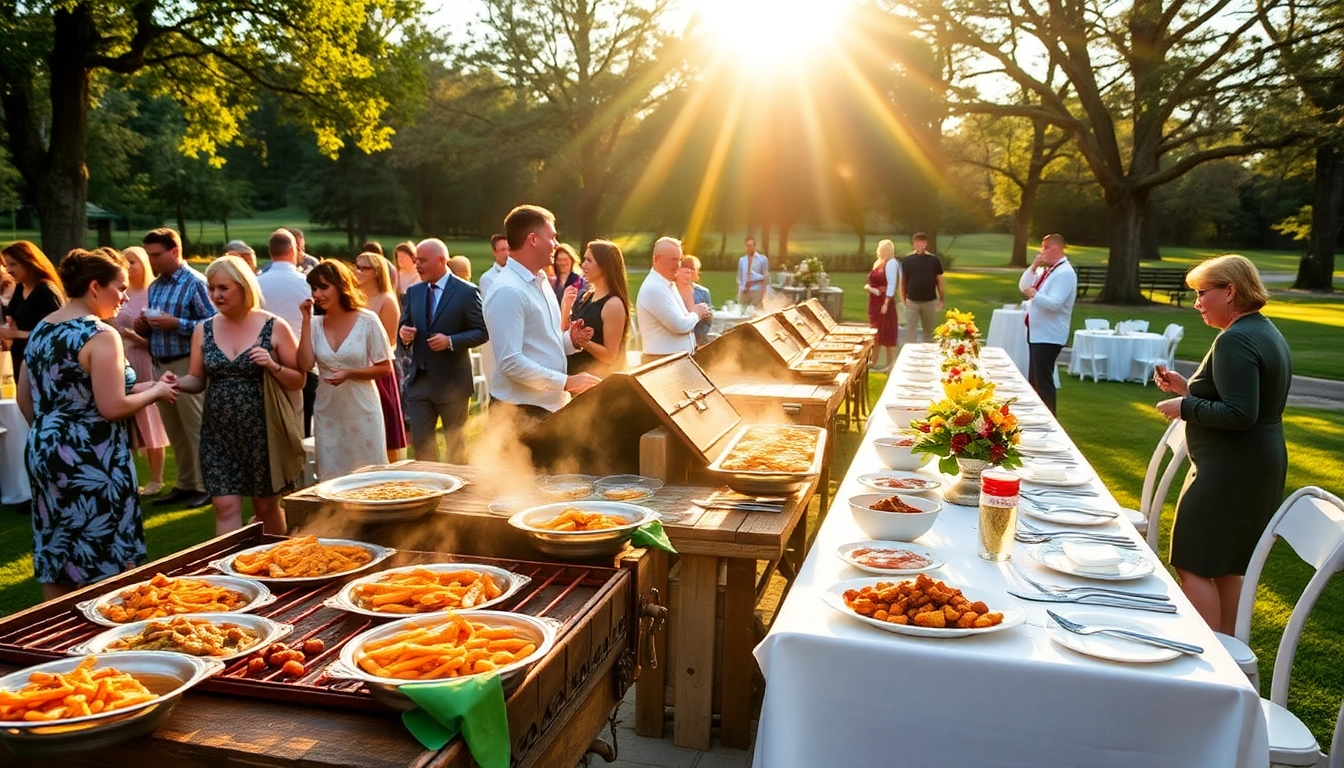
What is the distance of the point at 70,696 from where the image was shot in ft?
5.15

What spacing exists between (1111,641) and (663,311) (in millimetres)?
4245

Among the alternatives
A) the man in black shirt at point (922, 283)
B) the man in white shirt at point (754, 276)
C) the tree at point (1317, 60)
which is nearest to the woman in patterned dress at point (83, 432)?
the man in black shirt at point (922, 283)

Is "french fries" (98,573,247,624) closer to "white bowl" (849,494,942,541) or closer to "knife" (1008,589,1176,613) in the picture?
"white bowl" (849,494,942,541)

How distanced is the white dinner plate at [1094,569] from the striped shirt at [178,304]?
595 cm

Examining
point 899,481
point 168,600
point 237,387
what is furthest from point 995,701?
point 237,387

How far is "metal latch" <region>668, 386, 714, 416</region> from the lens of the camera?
3693 mm

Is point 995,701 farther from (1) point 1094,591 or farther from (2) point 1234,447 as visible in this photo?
(2) point 1234,447

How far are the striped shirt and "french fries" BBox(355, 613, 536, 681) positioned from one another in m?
5.49

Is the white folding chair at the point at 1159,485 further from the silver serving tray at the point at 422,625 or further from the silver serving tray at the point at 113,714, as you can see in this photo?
the silver serving tray at the point at 113,714

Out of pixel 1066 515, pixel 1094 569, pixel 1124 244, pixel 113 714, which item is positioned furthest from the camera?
pixel 1124 244

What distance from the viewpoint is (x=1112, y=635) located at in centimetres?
232

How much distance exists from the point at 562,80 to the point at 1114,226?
67.5ft

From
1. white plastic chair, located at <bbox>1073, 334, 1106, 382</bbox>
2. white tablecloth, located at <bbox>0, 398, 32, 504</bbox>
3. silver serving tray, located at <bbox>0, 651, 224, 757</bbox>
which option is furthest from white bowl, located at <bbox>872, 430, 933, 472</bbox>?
white plastic chair, located at <bbox>1073, 334, 1106, 382</bbox>

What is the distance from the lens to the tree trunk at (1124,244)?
24.9 metres
